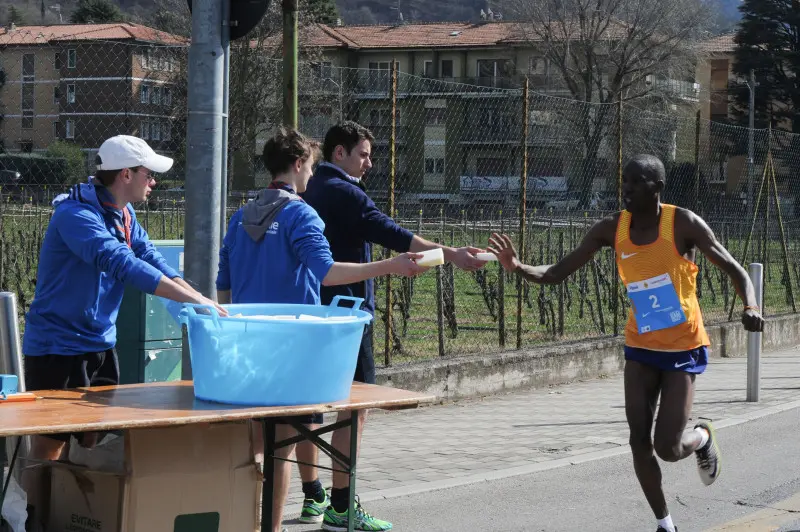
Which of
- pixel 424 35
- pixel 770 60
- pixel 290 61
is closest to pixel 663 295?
pixel 290 61

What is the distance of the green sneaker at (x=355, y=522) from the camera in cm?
600

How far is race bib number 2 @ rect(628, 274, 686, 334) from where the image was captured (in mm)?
5812

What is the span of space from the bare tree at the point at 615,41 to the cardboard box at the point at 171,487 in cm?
5746

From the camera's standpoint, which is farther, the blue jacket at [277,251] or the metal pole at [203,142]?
the metal pole at [203,142]

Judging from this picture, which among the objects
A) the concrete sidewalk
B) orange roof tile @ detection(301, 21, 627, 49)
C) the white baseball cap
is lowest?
the concrete sidewalk

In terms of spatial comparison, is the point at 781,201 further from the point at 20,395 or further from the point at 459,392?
the point at 20,395

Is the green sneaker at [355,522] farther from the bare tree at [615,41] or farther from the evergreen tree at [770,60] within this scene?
the evergreen tree at [770,60]

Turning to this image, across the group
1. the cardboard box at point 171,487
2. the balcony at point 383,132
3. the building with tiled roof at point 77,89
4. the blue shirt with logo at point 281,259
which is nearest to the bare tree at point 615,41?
the balcony at point 383,132

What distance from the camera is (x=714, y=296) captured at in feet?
59.9

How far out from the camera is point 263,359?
4.37m

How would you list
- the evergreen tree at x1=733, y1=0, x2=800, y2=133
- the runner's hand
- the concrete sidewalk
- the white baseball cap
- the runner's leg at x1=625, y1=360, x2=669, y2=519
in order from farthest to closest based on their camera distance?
the evergreen tree at x1=733, y1=0, x2=800, y2=133 < the concrete sidewalk < the runner's hand < the runner's leg at x1=625, y1=360, x2=669, y2=519 < the white baseball cap

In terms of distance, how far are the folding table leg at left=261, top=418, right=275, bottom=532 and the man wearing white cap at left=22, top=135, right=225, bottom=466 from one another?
2.48 ft

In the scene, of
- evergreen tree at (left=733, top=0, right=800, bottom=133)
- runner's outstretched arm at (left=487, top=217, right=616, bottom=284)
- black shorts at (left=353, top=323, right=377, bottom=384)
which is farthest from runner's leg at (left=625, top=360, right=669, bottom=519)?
evergreen tree at (left=733, top=0, right=800, bottom=133)

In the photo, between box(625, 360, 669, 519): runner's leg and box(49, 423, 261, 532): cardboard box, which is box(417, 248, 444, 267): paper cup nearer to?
box(49, 423, 261, 532): cardboard box
